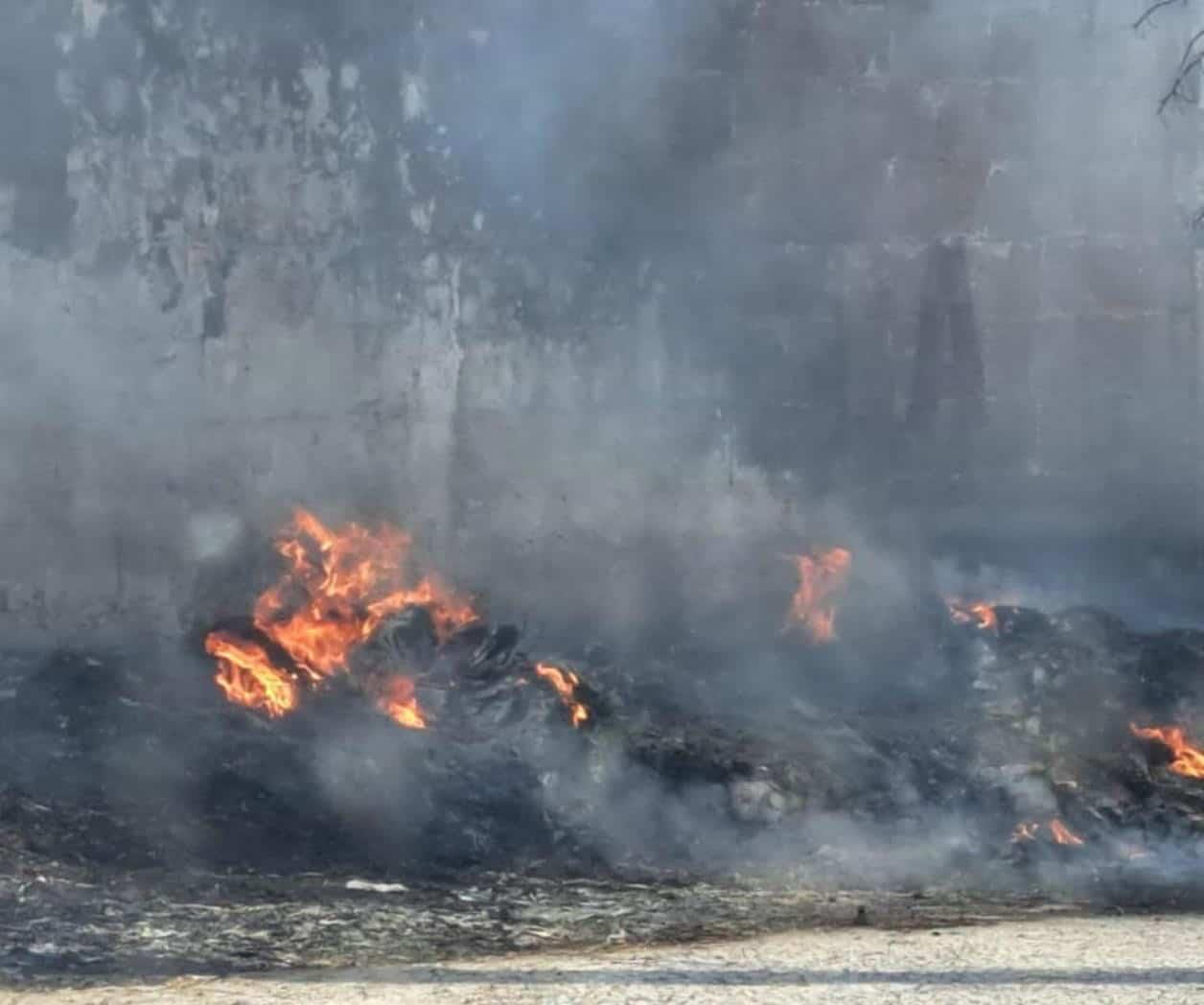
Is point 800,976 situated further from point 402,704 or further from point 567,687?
point 402,704

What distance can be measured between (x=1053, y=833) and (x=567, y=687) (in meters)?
2.63

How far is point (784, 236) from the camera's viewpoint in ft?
32.4

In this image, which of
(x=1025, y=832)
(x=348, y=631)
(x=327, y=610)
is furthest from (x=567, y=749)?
(x=1025, y=832)

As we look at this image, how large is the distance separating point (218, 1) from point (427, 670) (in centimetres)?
396

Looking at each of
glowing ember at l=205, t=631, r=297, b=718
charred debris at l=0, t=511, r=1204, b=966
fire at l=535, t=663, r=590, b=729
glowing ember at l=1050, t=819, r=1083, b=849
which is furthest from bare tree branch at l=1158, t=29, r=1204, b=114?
glowing ember at l=205, t=631, r=297, b=718

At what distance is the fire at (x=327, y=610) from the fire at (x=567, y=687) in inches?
28.5

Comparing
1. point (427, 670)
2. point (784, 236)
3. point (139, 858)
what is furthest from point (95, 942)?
point (784, 236)

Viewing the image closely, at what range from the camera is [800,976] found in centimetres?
544

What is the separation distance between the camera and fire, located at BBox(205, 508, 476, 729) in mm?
8531

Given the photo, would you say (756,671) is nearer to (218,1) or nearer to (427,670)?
(427,670)

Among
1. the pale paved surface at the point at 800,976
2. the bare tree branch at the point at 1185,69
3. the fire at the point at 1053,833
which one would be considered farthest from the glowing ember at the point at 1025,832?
the bare tree branch at the point at 1185,69

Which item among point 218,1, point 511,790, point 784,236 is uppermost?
point 218,1

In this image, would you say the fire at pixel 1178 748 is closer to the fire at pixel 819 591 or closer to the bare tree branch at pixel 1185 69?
the fire at pixel 819 591

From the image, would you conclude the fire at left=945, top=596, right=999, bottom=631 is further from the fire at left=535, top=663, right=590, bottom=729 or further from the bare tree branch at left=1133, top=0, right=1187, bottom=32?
the bare tree branch at left=1133, top=0, right=1187, bottom=32
